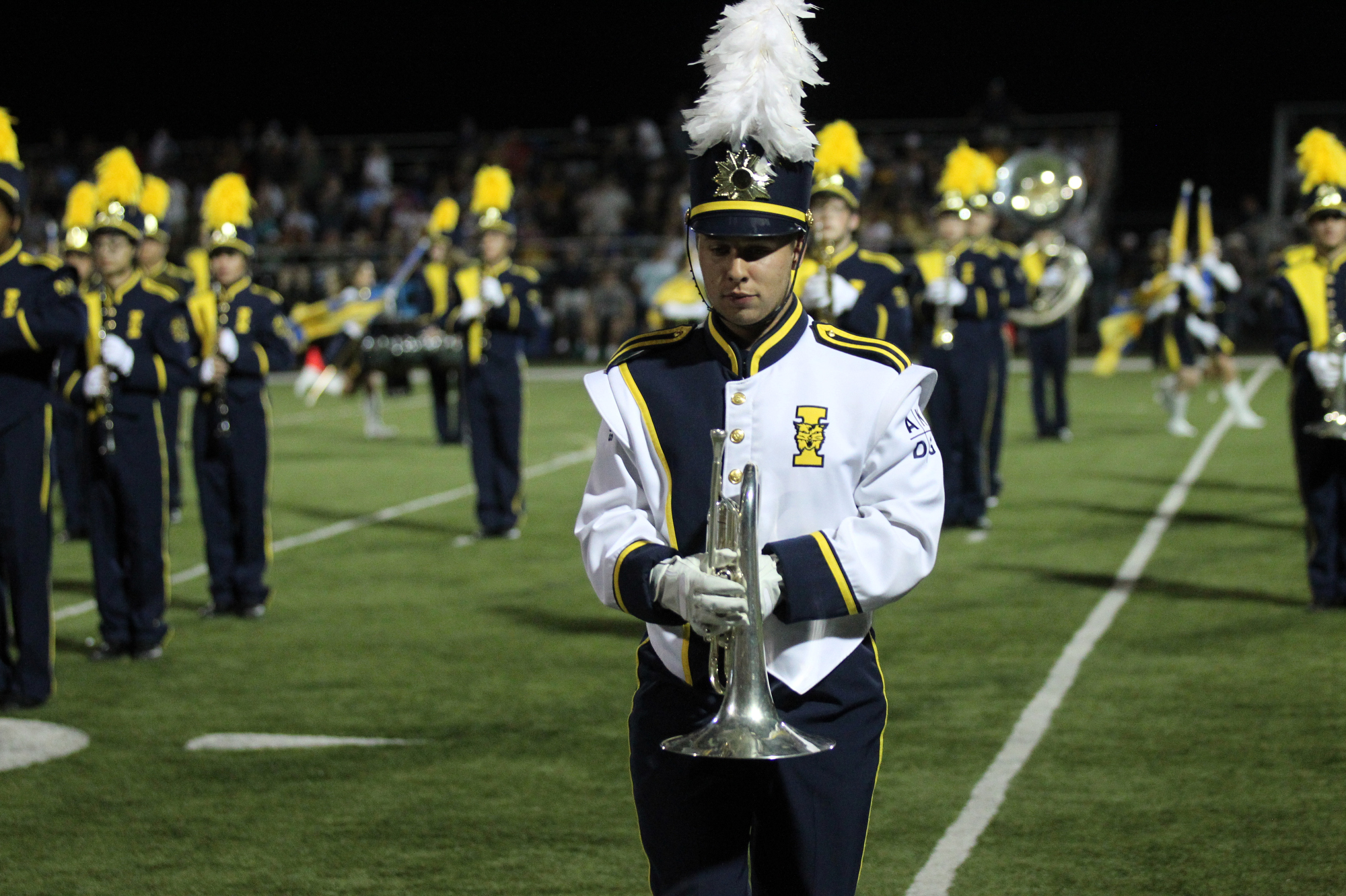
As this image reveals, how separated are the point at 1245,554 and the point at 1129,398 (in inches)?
429

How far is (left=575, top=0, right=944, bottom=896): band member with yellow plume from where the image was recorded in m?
2.47

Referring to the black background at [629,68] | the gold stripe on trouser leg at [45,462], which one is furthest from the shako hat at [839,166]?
the black background at [629,68]

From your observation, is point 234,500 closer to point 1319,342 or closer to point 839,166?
point 839,166

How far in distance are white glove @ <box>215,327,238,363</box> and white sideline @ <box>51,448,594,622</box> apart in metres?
1.54

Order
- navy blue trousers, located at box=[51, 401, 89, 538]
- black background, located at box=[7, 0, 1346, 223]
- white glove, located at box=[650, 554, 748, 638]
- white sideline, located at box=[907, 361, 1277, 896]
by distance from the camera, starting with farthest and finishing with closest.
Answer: black background, located at box=[7, 0, 1346, 223]
navy blue trousers, located at box=[51, 401, 89, 538]
white sideline, located at box=[907, 361, 1277, 896]
white glove, located at box=[650, 554, 748, 638]

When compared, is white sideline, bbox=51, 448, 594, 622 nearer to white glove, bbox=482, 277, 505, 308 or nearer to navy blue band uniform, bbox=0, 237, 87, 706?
white glove, bbox=482, 277, 505, 308

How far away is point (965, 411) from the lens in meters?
10.3

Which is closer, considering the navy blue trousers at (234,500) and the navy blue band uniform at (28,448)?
the navy blue band uniform at (28,448)

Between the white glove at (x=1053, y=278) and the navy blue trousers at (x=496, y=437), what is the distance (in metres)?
7.37

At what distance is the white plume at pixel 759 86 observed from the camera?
97.1 inches

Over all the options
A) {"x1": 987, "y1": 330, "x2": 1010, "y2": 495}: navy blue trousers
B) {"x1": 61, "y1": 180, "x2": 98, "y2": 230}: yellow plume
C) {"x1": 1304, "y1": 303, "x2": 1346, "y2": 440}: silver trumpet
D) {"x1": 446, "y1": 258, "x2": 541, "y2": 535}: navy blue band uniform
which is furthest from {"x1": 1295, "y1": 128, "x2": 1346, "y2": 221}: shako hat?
{"x1": 61, "y1": 180, "x2": 98, "y2": 230}: yellow plume

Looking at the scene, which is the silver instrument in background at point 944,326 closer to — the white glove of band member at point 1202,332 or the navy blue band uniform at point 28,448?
the navy blue band uniform at point 28,448

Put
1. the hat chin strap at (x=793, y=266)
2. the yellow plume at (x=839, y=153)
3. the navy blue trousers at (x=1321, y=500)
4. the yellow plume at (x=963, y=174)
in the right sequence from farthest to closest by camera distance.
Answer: the yellow plume at (x=963, y=174) → the yellow plume at (x=839, y=153) → the navy blue trousers at (x=1321, y=500) → the hat chin strap at (x=793, y=266)

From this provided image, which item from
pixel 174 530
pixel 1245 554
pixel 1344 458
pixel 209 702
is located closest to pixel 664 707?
pixel 209 702
